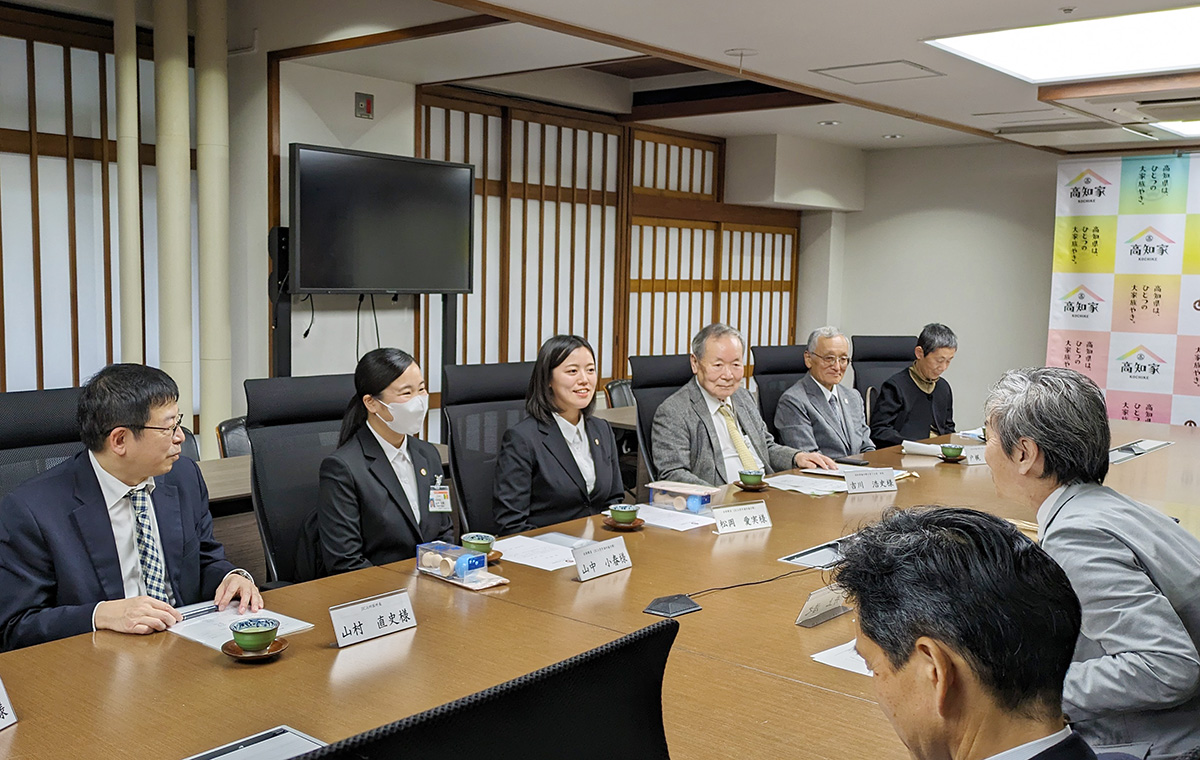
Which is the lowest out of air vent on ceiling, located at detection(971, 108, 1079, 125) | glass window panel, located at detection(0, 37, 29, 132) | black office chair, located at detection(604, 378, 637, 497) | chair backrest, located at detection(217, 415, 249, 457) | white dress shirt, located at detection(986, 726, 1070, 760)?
black office chair, located at detection(604, 378, 637, 497)

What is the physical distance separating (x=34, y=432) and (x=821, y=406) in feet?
10.8

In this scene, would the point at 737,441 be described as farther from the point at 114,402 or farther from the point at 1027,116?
the point at 1027,116

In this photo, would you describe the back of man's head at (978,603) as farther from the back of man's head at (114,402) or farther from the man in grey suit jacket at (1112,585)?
the back of man's head at (114,402)

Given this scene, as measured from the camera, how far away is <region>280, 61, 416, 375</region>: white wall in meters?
4.98

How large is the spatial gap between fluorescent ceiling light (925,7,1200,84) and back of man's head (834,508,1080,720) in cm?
308

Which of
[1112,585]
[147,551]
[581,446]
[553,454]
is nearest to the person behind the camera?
[1112,585]

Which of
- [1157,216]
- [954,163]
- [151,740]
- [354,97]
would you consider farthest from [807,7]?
[954,163]

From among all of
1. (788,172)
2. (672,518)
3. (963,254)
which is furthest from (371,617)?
(963,254)

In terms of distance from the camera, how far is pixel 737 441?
4.09 meters

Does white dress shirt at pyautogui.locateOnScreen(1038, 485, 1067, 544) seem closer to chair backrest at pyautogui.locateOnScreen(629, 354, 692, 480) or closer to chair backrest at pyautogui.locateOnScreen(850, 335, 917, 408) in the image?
chair backrest at pyautogui.locateOnScreen(629, 354, 692, 480)

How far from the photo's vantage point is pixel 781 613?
88.7 inches

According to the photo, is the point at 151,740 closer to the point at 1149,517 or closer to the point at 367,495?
the point at 367,495

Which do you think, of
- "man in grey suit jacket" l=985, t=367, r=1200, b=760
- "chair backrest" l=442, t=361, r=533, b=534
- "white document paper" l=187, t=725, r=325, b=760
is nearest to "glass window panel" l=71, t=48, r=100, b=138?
"chair backrest" l=442, t=361, r=533, b=534

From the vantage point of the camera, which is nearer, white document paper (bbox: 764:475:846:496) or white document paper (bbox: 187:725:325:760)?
white document paper (bbox: 187:725:325:760)
